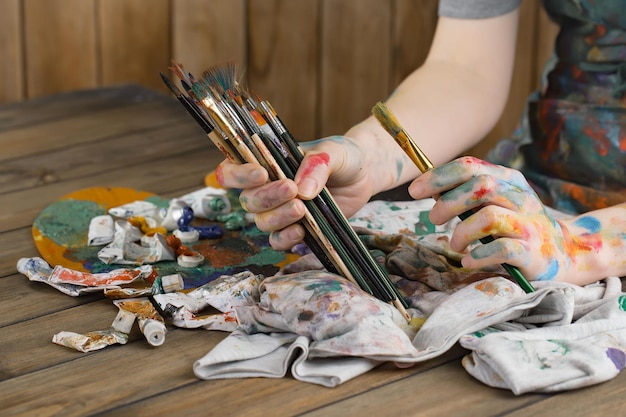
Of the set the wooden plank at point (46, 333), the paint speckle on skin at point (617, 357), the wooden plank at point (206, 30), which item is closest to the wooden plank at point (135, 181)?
the wooden plank at point (46, 333)

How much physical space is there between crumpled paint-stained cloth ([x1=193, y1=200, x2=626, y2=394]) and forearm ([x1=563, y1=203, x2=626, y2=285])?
1.7 inches

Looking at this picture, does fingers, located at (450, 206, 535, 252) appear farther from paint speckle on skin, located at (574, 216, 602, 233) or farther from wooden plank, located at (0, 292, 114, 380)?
wooden plank, located at (0, 292, 114, 380)

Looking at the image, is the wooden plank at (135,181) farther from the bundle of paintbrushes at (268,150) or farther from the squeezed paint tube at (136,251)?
the bundle of paintbrushes at (268,150)

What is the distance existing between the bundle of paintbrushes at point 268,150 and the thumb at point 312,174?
14mm

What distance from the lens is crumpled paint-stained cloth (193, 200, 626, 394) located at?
824mm

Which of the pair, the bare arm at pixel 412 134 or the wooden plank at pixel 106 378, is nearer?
the wooden plank at pixel 106 378

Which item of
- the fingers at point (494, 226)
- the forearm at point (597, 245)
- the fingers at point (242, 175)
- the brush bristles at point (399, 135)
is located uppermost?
the brush bristles at point (399, 135)

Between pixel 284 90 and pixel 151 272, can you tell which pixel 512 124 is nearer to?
pixel 284 90

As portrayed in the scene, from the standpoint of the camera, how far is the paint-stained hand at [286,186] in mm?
928

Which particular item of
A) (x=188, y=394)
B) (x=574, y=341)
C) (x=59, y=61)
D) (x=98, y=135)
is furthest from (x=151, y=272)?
(x=59, y=61)

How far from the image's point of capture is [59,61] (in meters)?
2.39

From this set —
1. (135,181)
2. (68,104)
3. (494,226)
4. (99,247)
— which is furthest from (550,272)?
(68,104)

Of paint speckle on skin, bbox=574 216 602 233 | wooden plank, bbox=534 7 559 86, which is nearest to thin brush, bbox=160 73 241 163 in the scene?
paint speckle on skin, bbox=574 216 602 233

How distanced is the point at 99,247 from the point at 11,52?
136 cm
